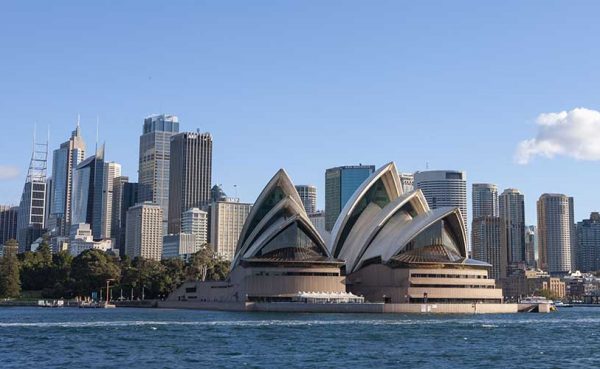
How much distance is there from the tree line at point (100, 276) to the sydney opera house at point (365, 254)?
34.3 metres

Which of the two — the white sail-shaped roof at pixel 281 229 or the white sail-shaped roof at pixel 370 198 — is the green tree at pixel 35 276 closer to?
the white sail-shaped roof at pixel 281 229

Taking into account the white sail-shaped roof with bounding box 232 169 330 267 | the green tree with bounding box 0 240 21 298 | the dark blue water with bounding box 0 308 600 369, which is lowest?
the dark blue water with bounding box 0 308 600 369

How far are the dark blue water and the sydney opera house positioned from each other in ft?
113

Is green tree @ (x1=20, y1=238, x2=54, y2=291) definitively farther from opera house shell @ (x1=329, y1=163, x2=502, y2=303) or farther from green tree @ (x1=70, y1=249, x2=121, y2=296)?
opera house shell @ (x1=329, y1=163, x2=502, y2=303)

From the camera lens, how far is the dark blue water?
4975 centimetres

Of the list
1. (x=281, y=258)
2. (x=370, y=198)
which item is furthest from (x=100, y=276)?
(x=370, y=198)

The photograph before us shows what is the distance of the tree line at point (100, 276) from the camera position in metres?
160

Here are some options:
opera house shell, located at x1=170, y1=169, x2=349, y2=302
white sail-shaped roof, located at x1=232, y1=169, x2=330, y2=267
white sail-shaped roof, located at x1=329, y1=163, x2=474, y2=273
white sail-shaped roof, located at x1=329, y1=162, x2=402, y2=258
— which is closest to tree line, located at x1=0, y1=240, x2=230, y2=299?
opera house shell, located at x1=170, y1=169, x2=349, y2=302

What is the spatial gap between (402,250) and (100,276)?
214 feet

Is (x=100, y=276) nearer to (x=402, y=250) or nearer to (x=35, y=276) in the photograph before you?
(x=35, y=276)

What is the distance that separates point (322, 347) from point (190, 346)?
8211 millimetres

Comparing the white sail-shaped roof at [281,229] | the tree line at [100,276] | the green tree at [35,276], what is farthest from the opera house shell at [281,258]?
the green tree at [35,276]

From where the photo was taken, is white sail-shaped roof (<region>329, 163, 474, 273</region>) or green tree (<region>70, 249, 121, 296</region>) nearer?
white sail-shaped roof (<region>329, 163, 474, 273</region>)

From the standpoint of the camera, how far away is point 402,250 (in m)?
120
